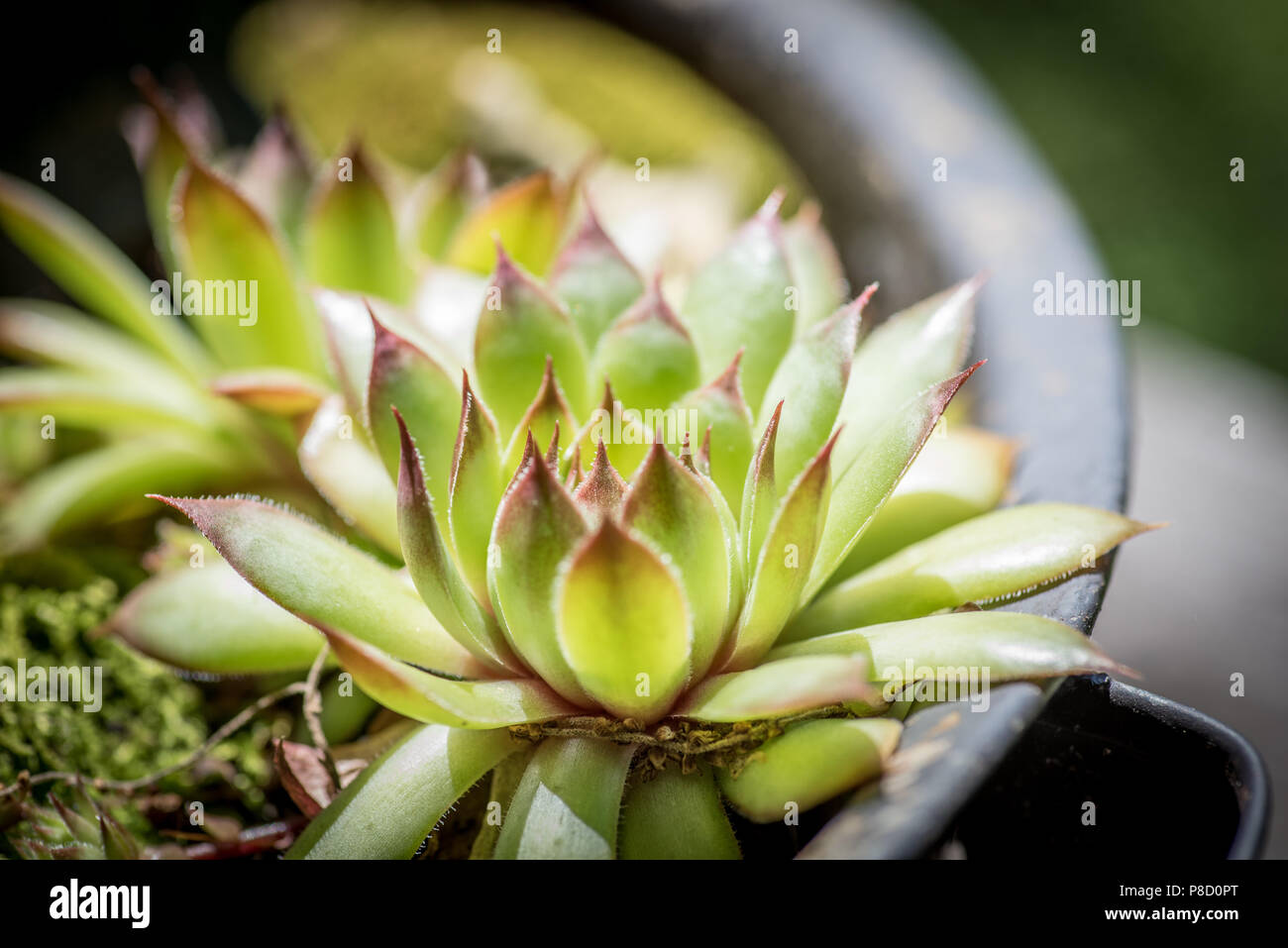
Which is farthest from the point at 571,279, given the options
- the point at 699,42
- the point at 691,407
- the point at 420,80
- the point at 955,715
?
the point at 420,80

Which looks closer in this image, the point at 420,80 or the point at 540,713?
the point at 540,713

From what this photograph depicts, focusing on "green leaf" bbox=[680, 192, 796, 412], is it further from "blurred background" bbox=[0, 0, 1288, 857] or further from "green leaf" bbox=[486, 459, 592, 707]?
"blurred background" bbox=[0, 0, 1288, 857]

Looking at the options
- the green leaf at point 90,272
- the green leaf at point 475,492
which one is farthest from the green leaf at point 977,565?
the green leaf at point 90,272

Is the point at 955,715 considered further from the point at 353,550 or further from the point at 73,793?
the point at 73,793

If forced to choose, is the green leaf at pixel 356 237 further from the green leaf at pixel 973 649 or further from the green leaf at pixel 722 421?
the green leaf at pixel 973 649

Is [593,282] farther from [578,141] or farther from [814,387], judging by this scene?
[578,141]

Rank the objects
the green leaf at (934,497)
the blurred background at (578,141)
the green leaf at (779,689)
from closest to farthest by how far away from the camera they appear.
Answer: the green leaf at (779,689) → the green leaf at (934,497) → the blurred background at (578,141)

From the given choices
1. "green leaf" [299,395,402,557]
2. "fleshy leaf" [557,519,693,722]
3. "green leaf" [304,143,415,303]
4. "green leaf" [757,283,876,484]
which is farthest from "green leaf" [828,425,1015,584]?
"green leaf" [304,143,415,303]
